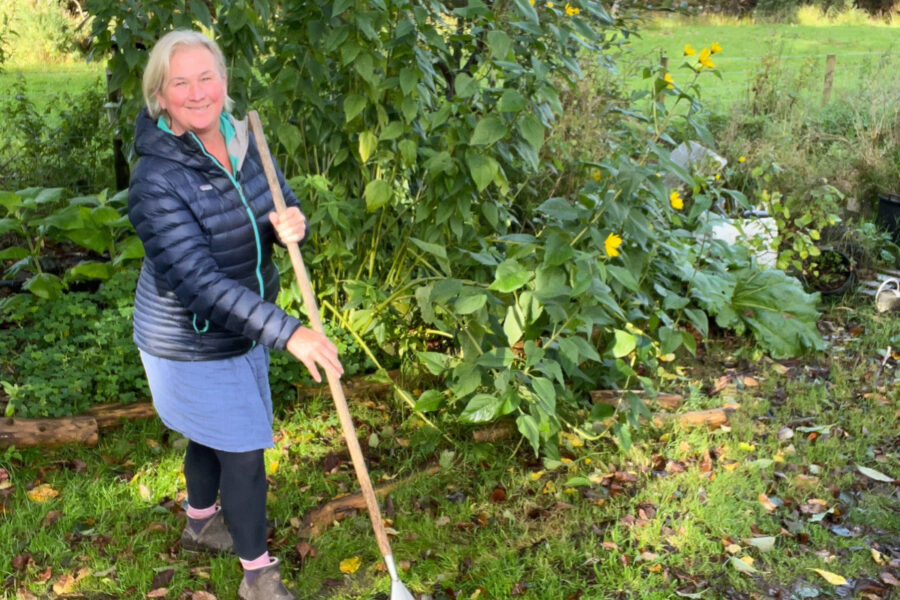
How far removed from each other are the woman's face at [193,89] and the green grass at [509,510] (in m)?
1.53

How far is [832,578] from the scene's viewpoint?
3105 millimetres

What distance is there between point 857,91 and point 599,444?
251 inches

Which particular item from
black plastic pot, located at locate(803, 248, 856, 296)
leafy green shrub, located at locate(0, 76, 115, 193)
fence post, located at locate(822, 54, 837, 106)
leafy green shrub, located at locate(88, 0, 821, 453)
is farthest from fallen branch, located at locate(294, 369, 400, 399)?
fence post, located at locate(822, 54, 837, 106)

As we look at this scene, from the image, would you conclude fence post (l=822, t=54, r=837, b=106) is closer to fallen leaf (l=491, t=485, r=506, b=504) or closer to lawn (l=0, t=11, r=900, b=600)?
lawn (l=0, t=11, r=900, b=600)

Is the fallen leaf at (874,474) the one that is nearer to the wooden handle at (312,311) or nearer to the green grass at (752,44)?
the wooden handle at (312,311)

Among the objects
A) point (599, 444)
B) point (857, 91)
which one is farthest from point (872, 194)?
point (599, 444)

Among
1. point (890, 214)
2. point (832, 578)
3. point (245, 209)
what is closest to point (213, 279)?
point (245, 209)

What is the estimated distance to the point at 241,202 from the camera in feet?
8.41

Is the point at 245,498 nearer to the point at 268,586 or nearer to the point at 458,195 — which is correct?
the point at 268,586

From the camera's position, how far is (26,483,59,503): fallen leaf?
134 inches

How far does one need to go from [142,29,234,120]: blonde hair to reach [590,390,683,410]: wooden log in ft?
7.55

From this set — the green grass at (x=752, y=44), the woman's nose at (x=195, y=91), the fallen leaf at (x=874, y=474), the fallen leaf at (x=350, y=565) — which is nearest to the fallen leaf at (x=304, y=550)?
the fallen leaf at (x=350, y=565)

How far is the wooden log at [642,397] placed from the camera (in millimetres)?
4082

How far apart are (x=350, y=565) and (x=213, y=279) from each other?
1230mm
